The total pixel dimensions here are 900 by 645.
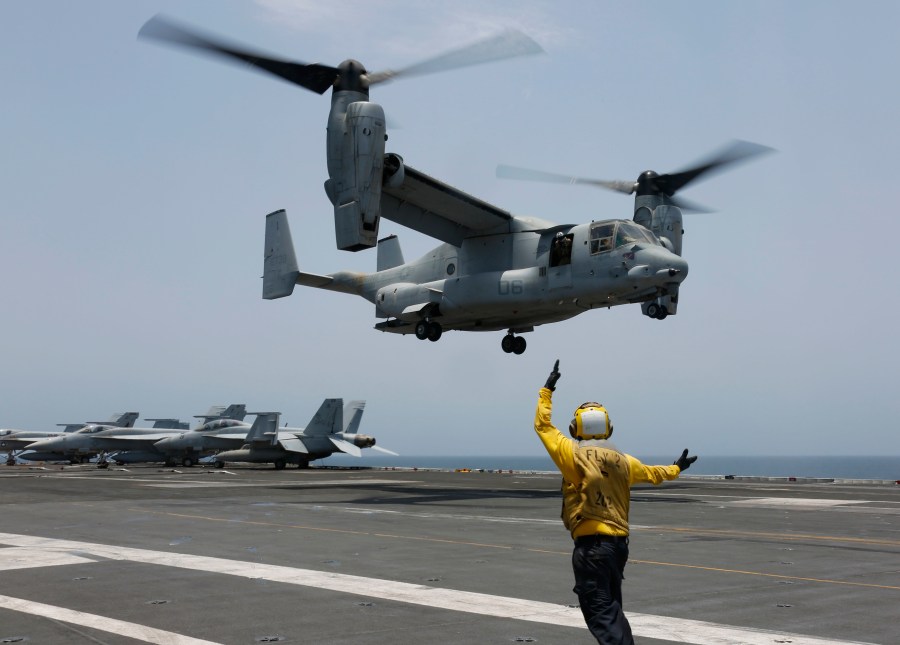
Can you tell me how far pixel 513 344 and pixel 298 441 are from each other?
25.2 m

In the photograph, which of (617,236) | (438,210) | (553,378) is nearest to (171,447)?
(438,210)

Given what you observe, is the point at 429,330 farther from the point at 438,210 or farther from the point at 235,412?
the point at 235,412

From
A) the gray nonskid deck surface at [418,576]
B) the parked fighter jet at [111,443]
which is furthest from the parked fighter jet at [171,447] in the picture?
the gray nonskid deck surface at [418,576]

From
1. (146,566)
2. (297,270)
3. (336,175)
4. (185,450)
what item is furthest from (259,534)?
(185,450)

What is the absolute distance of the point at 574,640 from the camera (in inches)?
311

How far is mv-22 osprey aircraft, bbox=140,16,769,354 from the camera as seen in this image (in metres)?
30.9

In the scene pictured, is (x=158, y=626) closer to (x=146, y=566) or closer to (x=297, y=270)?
(x=146, y=566)

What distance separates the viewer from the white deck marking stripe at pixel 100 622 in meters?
7.89

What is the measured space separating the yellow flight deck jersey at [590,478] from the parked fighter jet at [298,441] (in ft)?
180

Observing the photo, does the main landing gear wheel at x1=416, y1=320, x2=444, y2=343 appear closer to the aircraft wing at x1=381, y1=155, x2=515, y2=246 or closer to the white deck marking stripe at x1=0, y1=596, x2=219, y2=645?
the aircraft wing at x1=381, y1=155, x2=515, y2=246

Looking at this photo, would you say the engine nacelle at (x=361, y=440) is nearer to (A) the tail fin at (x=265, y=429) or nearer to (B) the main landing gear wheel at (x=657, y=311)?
(A) the tail fin at (x=265, y=429)

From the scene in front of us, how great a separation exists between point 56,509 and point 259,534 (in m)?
8.76

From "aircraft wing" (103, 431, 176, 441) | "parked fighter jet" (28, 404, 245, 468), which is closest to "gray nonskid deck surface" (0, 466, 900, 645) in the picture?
"aircraft wing" (103, 431, 176, 441)

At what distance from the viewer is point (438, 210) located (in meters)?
37.8
